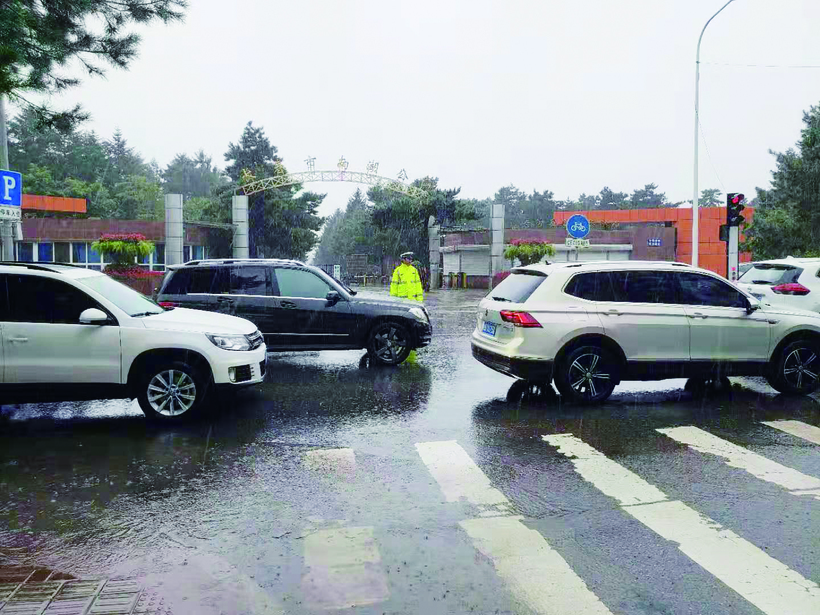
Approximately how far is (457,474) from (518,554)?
1.66 metres

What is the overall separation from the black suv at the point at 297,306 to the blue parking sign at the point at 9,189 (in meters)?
4.47

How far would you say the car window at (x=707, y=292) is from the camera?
904cm

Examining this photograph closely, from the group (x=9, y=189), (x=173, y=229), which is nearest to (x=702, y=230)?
(x=173, y=229)

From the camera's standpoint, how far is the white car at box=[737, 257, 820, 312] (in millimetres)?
12938

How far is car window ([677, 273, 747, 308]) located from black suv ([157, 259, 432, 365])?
4.32 m

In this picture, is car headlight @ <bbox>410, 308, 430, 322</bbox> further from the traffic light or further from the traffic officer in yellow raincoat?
the traffic light

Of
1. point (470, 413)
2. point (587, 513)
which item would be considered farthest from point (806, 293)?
point (587, 513)

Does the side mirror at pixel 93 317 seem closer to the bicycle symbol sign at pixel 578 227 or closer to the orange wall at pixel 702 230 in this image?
the bicycle symbol sign at pixel 578 227

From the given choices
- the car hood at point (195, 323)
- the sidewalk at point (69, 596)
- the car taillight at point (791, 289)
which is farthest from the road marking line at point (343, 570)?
the car taillight at point (791, 289)

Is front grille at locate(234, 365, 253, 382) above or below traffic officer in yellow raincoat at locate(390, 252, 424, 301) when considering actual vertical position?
below

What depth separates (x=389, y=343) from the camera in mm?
11773

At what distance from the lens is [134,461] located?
6211 millimetres

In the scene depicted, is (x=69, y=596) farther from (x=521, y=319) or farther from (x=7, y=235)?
(x=7, y=235)

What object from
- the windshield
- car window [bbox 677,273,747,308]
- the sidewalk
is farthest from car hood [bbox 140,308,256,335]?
car window [bbox 677,273,747,308]
